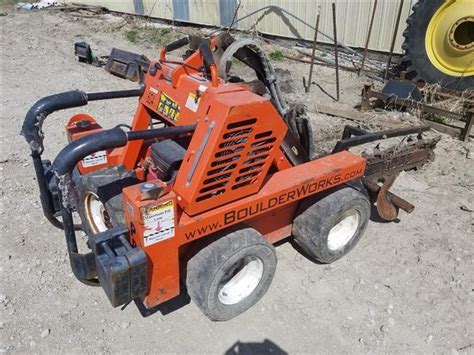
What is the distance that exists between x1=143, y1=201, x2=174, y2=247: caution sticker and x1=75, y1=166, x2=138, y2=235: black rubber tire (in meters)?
0.44

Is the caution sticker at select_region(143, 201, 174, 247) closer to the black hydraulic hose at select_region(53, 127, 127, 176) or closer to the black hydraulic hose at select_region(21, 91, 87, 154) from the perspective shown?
the black hydraulic hose at select_region(53, 127, 127, 176)

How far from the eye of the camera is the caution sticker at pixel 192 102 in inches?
113

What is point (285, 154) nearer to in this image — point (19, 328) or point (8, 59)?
point (19, 328)

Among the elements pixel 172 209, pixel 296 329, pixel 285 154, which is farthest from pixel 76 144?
pixel 296 329

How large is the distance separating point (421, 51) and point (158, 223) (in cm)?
631

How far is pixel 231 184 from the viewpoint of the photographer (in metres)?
2.59

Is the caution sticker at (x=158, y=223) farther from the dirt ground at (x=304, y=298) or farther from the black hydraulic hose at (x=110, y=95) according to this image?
the black hydraulic hose at (x=110, y=95)

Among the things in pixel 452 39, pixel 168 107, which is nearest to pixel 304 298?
pixel 168 107

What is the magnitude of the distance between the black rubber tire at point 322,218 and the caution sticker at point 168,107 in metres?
1.23

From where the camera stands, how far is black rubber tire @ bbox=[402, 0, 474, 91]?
265 inches

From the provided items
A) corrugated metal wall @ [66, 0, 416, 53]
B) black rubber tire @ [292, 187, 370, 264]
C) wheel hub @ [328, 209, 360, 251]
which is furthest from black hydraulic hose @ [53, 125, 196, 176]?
corrugated metal wall @ [66, 0, 416, 53]

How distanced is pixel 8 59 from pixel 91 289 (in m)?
7.79

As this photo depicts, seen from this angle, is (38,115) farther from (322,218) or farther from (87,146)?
(322,218)

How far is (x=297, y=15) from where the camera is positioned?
9812 millimetres
